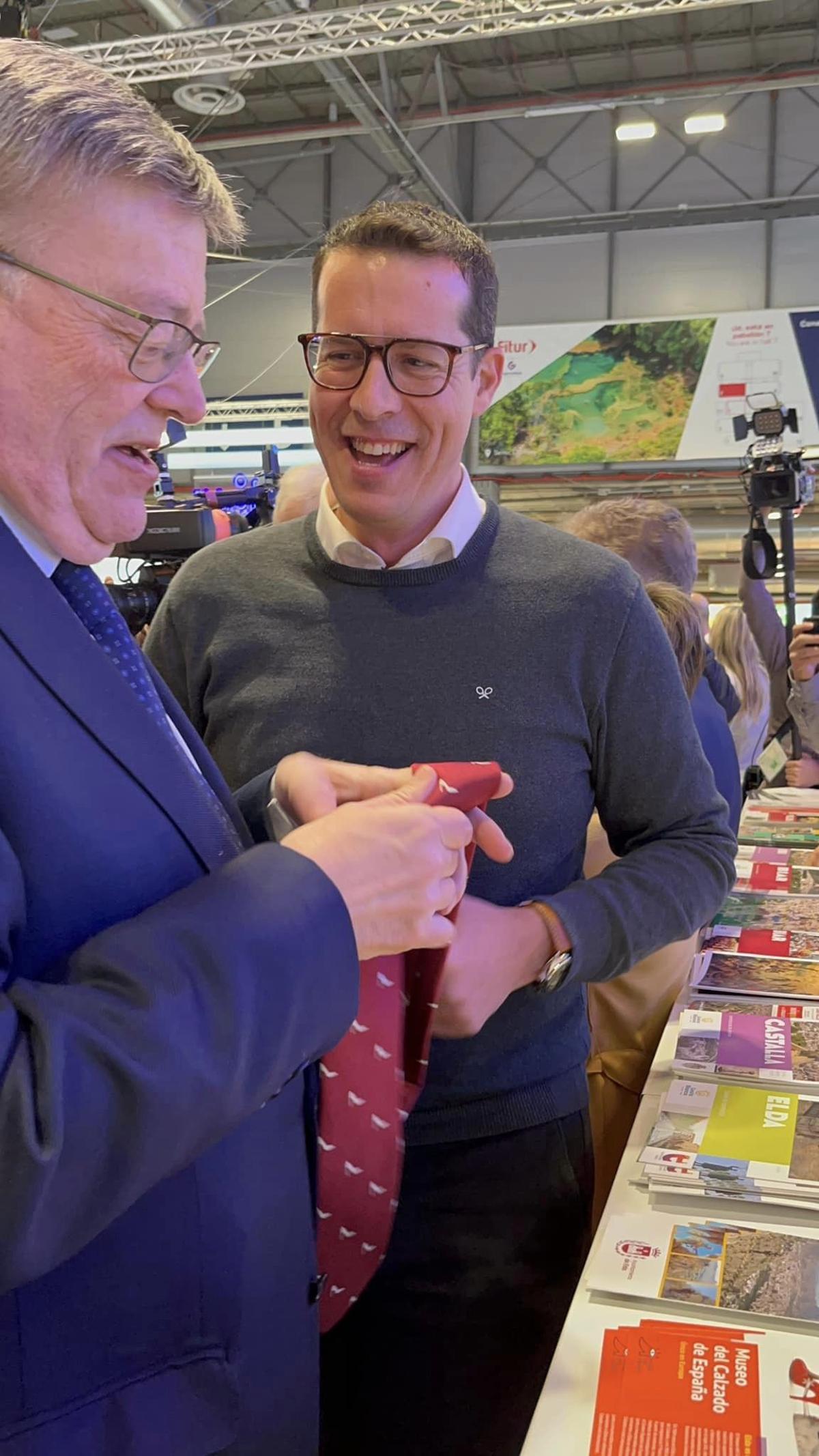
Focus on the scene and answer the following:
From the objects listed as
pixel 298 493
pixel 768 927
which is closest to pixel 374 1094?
pixel 768 927

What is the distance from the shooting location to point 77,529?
870 millimetres

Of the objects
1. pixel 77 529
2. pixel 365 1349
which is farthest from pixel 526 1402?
pixel 77 529

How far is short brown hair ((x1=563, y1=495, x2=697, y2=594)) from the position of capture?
299cm

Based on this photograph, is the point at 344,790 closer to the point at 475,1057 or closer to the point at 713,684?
the point at 475,1057

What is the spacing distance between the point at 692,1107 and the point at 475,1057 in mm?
374

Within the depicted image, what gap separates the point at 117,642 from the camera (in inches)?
37.3

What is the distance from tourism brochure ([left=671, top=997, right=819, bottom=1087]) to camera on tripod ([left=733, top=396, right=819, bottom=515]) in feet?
10.6

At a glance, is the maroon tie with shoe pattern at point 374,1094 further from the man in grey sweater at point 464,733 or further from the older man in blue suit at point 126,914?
the man in grey sweater at point 464,733

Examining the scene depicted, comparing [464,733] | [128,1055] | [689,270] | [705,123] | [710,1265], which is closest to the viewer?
[128,1055]

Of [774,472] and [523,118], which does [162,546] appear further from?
Result: [523,118]

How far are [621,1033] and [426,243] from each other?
142 centimetres

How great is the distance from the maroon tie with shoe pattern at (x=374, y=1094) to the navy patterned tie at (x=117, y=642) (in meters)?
0.20

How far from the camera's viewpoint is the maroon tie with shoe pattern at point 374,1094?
3.40ft

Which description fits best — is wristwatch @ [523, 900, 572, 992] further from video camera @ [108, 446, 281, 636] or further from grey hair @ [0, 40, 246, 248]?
video camera @ [108, 446, 281, 636]
